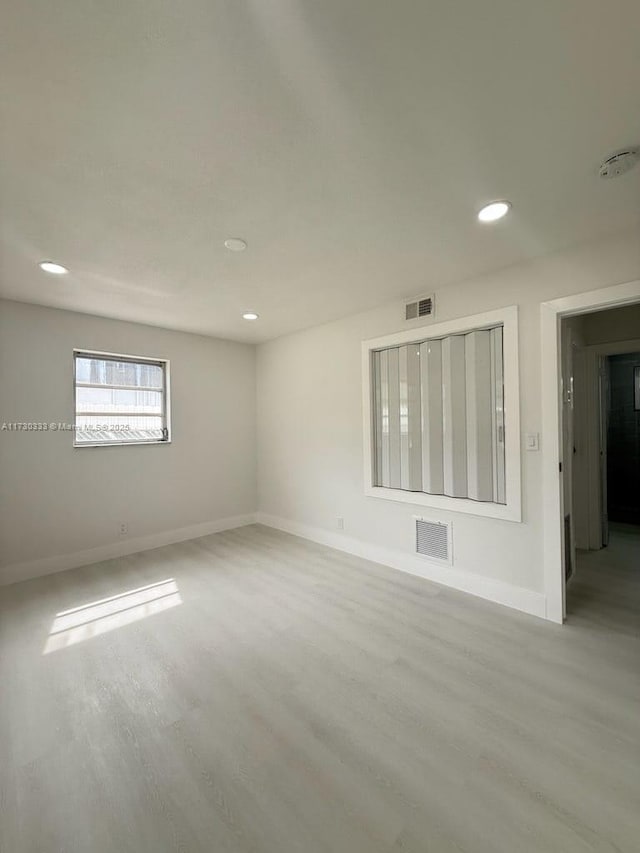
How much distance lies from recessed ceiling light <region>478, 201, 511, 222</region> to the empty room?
0.02 meters

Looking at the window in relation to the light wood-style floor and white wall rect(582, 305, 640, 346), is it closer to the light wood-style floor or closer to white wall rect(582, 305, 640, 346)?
the light wood-style floor

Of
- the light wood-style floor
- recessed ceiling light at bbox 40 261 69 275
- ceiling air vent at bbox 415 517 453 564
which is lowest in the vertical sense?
the light wood-style floor

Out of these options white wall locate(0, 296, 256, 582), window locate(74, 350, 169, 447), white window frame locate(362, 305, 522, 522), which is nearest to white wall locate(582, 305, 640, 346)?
white window frame locate(362, 305, 522, 522)

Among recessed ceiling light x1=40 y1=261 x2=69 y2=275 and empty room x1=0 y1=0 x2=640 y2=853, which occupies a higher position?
recessed ceiling light x1=40 y1=261 x2=69 y2=275

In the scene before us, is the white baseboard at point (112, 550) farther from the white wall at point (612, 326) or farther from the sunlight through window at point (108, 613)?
the white wall at point (612, 326)

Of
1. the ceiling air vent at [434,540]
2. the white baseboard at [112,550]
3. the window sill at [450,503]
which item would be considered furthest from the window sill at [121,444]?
the ceiling air vent at [434,540]

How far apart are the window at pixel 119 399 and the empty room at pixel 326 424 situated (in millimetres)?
33

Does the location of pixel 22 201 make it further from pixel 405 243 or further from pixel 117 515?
pixel 117 515

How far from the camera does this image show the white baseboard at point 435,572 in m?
2.72

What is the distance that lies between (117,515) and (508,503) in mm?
3923

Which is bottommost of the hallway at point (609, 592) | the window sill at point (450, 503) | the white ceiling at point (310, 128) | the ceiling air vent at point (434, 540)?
the hallway at point (609, 592)

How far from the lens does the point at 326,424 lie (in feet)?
14.1

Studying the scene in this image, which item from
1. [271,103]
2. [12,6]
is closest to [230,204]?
[271,103]

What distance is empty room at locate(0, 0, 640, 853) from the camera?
1.24 meters
